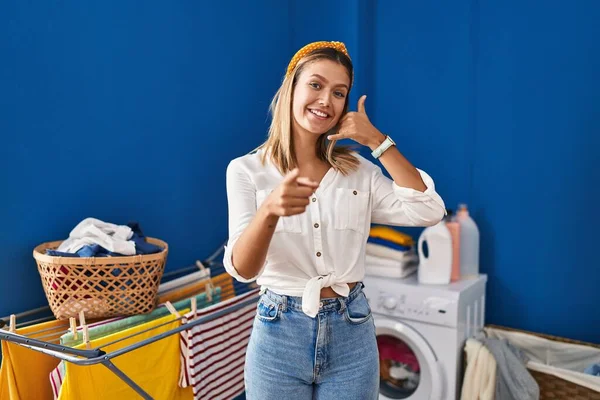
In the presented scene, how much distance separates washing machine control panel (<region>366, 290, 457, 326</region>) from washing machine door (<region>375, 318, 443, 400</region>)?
0.16 ft

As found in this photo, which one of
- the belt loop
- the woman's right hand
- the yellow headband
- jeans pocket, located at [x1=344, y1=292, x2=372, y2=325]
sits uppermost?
the yellow headband

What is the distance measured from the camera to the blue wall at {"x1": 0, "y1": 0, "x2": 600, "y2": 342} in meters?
1.93

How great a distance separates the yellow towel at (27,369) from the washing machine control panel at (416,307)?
1.34 metres

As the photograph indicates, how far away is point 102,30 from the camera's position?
2.10 metres

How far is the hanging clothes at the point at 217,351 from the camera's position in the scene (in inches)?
74.0

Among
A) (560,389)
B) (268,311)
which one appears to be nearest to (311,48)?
(268,311)

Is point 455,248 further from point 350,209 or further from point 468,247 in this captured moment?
point 350,209

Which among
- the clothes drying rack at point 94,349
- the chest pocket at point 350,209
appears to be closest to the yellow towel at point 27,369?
the clothes drying rack at point 94,349

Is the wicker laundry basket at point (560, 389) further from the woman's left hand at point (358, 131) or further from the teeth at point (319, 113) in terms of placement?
the teeth at point (319, 113)

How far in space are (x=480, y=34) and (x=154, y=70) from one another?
4.91ft

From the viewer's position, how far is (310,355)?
4.30ft

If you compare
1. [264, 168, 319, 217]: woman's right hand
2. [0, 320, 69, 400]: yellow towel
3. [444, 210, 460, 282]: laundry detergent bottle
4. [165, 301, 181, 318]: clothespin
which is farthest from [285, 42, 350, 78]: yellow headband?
[444, 210, 460, 282]: laundry detergent bottle

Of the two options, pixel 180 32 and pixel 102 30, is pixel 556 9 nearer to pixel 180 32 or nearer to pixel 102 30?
pixel 180 32

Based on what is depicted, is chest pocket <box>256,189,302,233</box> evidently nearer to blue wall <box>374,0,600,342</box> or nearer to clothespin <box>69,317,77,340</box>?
clothespin <box>69,317,77,340</box>
